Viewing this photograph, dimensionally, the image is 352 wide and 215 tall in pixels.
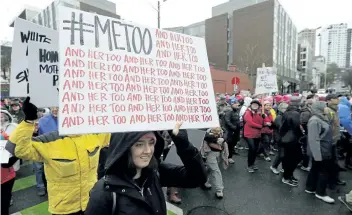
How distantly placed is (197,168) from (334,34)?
384ft

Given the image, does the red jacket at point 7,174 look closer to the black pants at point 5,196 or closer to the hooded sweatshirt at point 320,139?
the black pants at point 5,196

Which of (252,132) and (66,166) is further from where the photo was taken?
(252,132)

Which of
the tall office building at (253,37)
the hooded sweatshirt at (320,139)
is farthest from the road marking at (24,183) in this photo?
the tall office building at (253,37)

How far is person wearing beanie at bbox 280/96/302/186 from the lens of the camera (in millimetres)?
4930

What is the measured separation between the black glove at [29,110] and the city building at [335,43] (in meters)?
106

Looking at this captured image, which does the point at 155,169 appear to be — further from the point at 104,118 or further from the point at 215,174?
the point at 215,174

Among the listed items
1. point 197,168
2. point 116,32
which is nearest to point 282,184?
point 197,168

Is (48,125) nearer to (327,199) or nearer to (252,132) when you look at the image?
(252,132)

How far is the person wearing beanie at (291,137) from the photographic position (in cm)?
493

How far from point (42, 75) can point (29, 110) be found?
1.08ft

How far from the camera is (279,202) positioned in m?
4.43

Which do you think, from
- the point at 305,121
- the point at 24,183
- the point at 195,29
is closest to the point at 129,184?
the point at 305,121

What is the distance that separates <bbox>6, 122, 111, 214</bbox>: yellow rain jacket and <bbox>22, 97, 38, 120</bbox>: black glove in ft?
1.02

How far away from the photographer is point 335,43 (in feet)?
317
